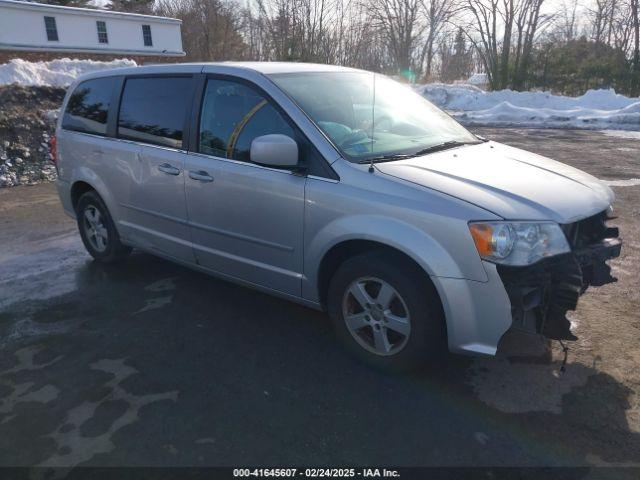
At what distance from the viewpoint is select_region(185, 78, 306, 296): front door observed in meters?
3.41

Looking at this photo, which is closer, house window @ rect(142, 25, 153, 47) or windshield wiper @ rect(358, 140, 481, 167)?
windshield wiper @ rect(358, 140, 481, 167)

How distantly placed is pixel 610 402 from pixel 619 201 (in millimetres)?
5015

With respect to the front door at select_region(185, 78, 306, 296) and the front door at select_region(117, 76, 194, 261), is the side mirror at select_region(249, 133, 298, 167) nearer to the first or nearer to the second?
the front door at select_region(185, 78, 306, 296)

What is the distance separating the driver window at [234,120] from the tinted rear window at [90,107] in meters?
1.43

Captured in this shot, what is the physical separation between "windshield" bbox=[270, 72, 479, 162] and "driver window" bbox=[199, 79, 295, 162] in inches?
8.0

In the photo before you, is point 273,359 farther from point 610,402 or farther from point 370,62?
point 370,62

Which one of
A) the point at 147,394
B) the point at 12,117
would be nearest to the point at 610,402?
the point at 147,394

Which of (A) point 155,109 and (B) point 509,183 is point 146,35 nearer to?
(A) point 155,109

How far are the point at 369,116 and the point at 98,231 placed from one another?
305 centimetres

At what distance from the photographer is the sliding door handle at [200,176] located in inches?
148

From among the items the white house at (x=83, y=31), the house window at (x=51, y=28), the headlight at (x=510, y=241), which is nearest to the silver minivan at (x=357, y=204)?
the headlight at (x=510, y=241)

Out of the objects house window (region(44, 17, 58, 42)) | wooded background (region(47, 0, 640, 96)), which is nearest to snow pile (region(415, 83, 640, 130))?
wooded background (region(47, 0, 640, 96))

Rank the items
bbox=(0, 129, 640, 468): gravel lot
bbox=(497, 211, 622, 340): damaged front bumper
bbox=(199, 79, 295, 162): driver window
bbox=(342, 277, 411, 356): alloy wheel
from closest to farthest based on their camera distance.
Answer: bbox=(0, 129, 640, 468): gravel lot
bbox=(497, 211, 622, 340): damaged front bumper
bbox=(342, 277, 411, 356): alloy wheel
bbox=(199, 79, 295, 162): driver window

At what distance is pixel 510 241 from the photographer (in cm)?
266
